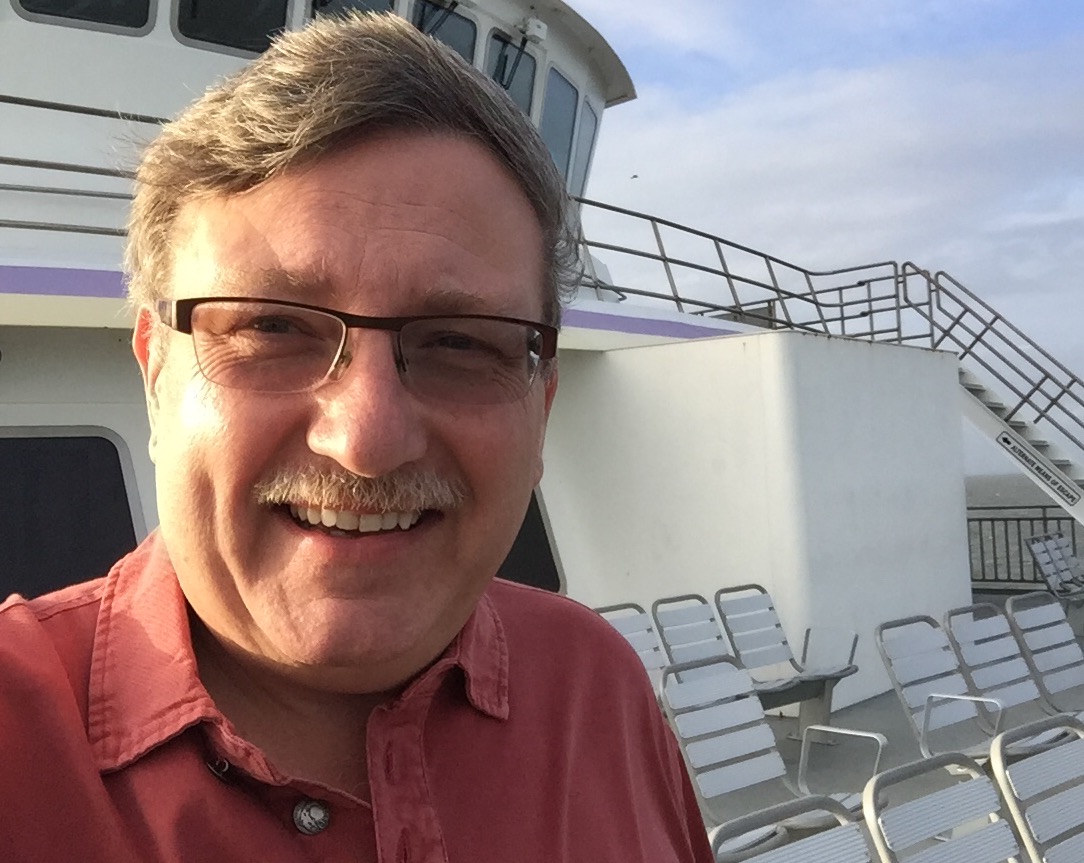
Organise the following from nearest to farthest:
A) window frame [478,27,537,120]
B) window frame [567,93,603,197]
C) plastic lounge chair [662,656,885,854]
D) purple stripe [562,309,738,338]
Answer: plastic lounge chair [662,656,885,854] → purple stripe [562,309,738,338] → window frame [478,27,537,120] → window frame [567,93,603,197]

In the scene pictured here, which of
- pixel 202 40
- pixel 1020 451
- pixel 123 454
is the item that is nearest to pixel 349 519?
pixel 123 454

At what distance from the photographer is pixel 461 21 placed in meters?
7.48

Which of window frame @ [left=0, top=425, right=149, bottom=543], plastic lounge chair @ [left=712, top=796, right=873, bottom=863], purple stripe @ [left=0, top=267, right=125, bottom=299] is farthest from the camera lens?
window frame @ [left=0, top=425, right=149, bottom=543]

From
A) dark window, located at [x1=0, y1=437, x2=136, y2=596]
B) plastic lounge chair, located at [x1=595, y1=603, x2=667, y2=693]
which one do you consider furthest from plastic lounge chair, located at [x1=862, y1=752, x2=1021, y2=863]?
dark window, located at [x1=0, y1=437, x2=136, y2=596]

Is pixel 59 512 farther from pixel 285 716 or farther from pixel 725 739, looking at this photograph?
pixel 285 716

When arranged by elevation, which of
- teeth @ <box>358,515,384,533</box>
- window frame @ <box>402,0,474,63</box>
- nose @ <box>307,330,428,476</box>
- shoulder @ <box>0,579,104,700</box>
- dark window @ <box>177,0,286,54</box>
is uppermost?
window frame @ <box>402,0,474,63</box>

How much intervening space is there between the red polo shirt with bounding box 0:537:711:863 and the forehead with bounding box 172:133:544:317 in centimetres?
34

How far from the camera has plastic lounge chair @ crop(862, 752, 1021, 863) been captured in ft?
8.71

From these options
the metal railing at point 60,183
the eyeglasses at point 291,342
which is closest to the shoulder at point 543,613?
the eyeglasses at point 291,342

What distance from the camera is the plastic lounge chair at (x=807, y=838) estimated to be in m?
2.42

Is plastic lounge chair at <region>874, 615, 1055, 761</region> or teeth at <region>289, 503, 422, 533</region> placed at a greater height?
teeth at <region>289, 503, 422, 533</region>

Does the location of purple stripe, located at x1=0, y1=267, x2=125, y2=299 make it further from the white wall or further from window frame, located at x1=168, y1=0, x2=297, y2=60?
the white wall

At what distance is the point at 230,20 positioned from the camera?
6.57 metres

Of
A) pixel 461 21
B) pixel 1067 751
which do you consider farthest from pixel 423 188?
pixel 461 21
